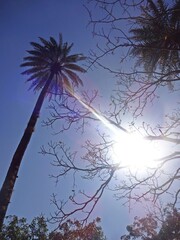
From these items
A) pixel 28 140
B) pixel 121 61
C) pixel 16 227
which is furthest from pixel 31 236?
pixel 121 61

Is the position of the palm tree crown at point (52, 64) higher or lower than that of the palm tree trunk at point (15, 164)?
higher

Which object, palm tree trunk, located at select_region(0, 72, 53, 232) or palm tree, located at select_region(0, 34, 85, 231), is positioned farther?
palm tree, located at select_region(0, 34, 85, 231)

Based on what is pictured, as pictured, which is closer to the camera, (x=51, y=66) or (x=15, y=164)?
(x=15, y=164)

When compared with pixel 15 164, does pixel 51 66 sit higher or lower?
higher

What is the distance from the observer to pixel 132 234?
2886cm

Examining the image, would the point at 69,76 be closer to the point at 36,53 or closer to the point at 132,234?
the point at 36,53

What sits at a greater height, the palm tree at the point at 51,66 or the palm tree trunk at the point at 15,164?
the palm tree at the point at 51,66

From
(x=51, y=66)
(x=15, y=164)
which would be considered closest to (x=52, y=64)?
(x=51, y=66)

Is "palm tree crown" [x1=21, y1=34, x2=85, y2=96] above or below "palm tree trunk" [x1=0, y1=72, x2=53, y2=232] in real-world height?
above

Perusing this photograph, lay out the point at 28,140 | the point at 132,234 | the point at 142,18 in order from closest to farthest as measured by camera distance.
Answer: the point at 142,18
the point at 28,140
the point at 132,234

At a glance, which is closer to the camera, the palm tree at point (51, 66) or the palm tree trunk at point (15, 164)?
the palm tree trunk at point (15, 164)

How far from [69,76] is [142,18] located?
16694mm

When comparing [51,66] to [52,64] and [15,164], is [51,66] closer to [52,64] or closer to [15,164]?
[52,64]

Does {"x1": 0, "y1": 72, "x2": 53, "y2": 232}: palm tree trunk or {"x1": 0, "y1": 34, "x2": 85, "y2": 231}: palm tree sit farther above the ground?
{"x1": 0, "y1": 34, "x2": 85, "y2": 231}: palm tree
